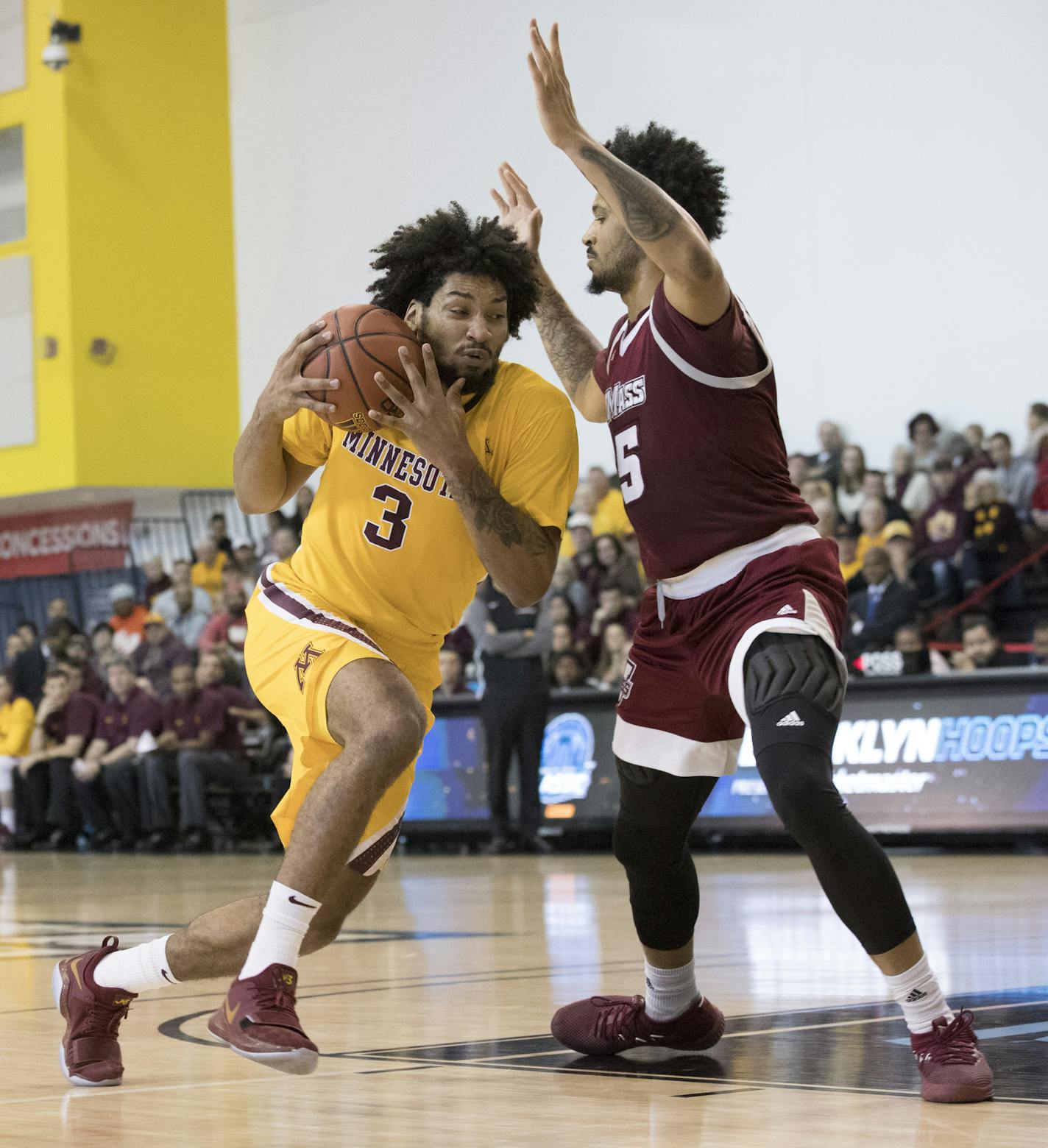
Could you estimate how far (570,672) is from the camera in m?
13.8

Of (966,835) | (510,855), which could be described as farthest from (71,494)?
(966,835)

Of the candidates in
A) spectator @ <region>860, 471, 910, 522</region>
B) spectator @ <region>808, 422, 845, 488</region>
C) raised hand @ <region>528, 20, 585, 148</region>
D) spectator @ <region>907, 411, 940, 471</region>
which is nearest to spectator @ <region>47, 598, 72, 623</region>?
spectator @ <region>808, 422, 845, 488</region>

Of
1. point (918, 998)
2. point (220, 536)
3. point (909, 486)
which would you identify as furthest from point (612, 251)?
point (220, 536)

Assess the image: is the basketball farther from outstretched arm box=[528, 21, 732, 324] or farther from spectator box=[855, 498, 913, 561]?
spectator box=[855, 498, 913, 561]

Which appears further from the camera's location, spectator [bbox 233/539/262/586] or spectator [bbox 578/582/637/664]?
spectator [bbox 233/539/262/586]

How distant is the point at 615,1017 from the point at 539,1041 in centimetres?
30

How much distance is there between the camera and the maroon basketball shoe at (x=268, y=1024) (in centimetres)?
342

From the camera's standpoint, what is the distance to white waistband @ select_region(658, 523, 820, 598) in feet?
13.4

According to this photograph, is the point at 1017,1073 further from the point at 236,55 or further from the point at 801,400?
the point at 236,55

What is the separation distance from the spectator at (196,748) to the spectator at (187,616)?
1.49 meters

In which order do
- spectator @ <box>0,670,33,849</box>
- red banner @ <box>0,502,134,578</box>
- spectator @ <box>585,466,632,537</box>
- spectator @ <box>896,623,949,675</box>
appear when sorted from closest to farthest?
spectator @ <box>896,623,949,675</box>
spectator @ <box>585,466,632,537</box>
spectator @ <box>0,670,33,849</box>
red banner @ <box>0,502,134,578</box>

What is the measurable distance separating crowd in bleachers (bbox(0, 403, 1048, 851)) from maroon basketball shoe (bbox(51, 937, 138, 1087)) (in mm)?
8305

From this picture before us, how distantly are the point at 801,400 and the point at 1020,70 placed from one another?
351 centimetres

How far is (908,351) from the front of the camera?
55.1 ft
